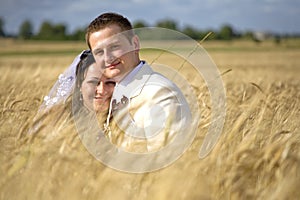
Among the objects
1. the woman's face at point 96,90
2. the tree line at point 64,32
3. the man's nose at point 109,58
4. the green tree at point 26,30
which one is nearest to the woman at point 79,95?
the woman's face at point 96,90

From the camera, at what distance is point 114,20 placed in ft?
8.14

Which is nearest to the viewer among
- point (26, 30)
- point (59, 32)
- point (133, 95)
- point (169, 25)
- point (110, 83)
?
point (133, 95)

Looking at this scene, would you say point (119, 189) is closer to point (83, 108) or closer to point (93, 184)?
point (93, 184)

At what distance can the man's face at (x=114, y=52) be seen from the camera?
2418 millimetres

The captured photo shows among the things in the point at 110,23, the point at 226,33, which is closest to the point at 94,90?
the point at 110,23

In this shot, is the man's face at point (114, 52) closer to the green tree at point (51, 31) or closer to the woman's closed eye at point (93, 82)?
the woman's closed eye at point (93, 82)

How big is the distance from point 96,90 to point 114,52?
0.83 ft

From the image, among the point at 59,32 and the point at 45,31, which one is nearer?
the point at 59,32

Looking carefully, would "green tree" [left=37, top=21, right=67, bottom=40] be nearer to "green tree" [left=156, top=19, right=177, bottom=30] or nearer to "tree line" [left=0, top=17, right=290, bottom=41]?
"tree line" [left=0, top=17, right=290, bottom=41]

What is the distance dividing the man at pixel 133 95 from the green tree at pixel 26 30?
83.5m

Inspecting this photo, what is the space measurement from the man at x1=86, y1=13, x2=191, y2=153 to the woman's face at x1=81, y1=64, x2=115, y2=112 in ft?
0.22

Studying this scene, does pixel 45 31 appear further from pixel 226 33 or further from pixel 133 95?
pixel 133 95

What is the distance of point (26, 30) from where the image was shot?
91.2 metres

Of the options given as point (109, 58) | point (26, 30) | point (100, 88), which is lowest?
point (26, 30)
